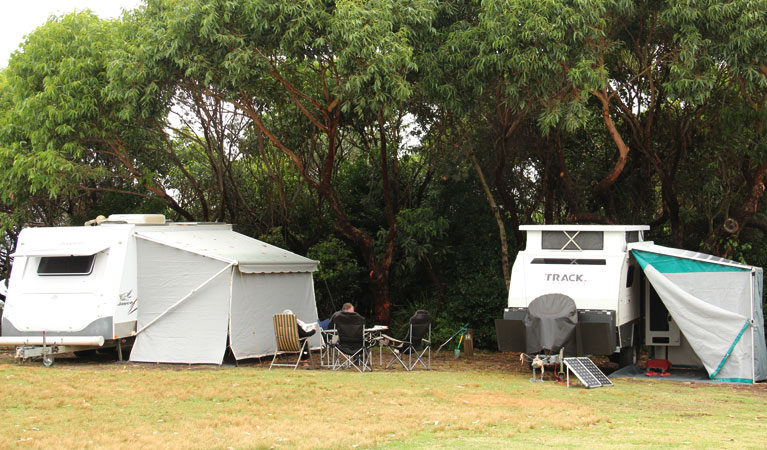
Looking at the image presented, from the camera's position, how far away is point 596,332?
10.8 m

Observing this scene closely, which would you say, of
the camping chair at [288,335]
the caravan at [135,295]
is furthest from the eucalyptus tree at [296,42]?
the camping chair at [288,335]

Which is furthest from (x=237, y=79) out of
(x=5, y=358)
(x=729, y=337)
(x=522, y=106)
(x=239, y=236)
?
(x=729, y=337)

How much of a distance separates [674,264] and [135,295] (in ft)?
27.0

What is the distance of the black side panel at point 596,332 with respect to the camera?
10.8 m

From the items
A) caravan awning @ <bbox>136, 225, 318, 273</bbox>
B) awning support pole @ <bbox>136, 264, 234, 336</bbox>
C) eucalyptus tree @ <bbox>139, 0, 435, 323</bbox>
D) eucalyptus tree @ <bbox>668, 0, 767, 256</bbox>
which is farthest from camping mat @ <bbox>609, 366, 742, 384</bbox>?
awning support pole @ <bbox>136, 264, 234, 336</bbox>

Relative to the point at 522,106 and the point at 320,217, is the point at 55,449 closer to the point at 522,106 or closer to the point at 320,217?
the point at 522,106

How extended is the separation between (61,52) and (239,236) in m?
4.97

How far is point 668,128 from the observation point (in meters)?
15.7

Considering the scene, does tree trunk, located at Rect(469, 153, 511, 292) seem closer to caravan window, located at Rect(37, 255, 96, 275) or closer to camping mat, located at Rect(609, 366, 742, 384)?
camping mat, located at Rect(609, 366, 742, 384)

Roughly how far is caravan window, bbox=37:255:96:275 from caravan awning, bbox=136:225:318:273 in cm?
90

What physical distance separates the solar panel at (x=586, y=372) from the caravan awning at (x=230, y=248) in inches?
203

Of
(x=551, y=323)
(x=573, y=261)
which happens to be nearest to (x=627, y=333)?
(x=573, y=261)

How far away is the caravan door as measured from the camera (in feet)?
39.7

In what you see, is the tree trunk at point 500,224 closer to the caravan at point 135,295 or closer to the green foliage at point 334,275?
the green foliage at point 334,275
